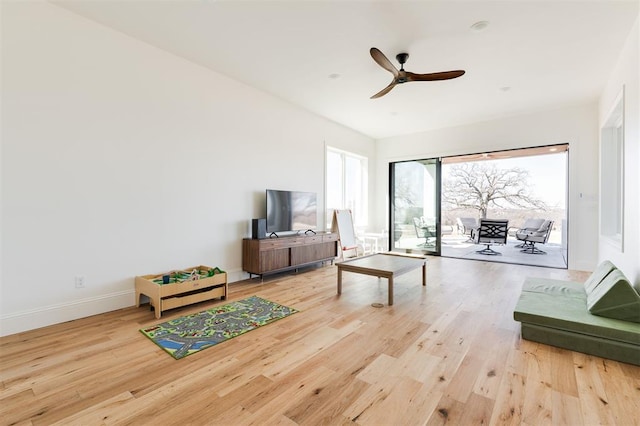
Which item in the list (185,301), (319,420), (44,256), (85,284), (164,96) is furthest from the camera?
(164,96)

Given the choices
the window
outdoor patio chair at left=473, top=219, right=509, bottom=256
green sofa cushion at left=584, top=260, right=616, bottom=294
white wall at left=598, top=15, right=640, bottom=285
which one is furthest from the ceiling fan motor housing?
outdoor patio chair at left=473, top=219, right=509, bottom=256

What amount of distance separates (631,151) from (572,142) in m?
2.56

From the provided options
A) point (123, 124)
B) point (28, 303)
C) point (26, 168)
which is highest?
point (123, 124)

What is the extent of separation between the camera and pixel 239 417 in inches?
60.1

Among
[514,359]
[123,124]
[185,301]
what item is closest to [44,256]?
[185,301]

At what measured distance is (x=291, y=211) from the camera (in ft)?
16.2

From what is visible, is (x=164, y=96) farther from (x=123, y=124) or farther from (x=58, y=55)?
(x=58, y=55)

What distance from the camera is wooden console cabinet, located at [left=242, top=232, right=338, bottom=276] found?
4207 mm

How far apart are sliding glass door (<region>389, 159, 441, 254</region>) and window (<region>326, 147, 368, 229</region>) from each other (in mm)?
745

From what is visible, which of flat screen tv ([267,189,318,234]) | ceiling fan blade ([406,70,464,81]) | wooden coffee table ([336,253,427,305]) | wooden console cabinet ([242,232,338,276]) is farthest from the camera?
flat screen tv ([267,189,318,234])

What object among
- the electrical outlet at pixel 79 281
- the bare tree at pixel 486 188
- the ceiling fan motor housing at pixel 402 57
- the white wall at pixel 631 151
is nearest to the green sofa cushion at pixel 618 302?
the white wall at pixel 631 151

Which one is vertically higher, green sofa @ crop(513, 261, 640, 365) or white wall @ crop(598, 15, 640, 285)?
white wall @ crop(598, 15, 640, 285)

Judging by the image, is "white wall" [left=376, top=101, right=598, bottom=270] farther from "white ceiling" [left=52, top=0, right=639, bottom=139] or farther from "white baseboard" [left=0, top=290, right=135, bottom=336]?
"white baseboard" [left=0, top=290, right=135, bottom=336]

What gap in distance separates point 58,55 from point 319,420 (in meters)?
3.79
